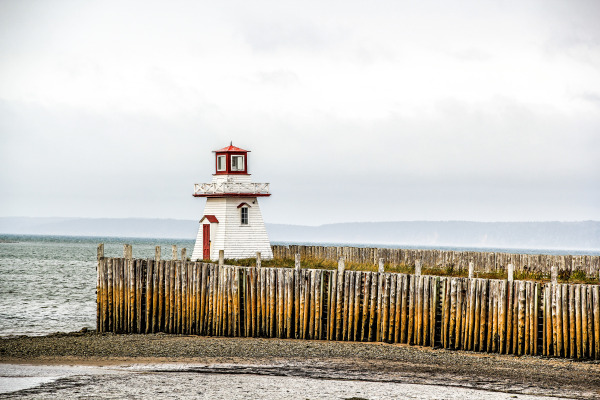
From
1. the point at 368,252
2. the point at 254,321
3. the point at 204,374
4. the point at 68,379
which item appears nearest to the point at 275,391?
the point at 204,374

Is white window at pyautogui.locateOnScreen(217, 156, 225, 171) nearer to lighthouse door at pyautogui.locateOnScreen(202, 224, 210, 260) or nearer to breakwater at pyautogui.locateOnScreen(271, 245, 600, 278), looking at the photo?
lighthouse door at pyautogui.locateOnScreen(202, 224, 210, 260)

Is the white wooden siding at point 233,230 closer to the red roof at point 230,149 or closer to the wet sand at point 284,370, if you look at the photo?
the red roof at point 230,149

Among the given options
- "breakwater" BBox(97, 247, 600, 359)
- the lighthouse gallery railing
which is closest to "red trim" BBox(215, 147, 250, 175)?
the lighthouse gallery railing

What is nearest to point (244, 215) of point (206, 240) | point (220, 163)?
point (206, 240)

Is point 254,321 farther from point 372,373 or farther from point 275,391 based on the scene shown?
point 275,391

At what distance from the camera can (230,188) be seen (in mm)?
33406

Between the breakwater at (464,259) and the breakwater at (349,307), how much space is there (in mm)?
9948

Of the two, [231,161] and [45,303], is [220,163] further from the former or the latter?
[45,303]

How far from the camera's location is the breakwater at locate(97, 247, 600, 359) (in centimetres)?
1762

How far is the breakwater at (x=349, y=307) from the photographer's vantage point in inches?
694

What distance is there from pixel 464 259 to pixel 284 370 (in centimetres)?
2203

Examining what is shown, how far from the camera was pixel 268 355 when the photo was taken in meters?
17.7

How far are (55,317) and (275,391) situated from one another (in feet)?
65.4

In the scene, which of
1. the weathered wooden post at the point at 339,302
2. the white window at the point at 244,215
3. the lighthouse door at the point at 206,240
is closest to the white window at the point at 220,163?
the white window at the point at 244,215
